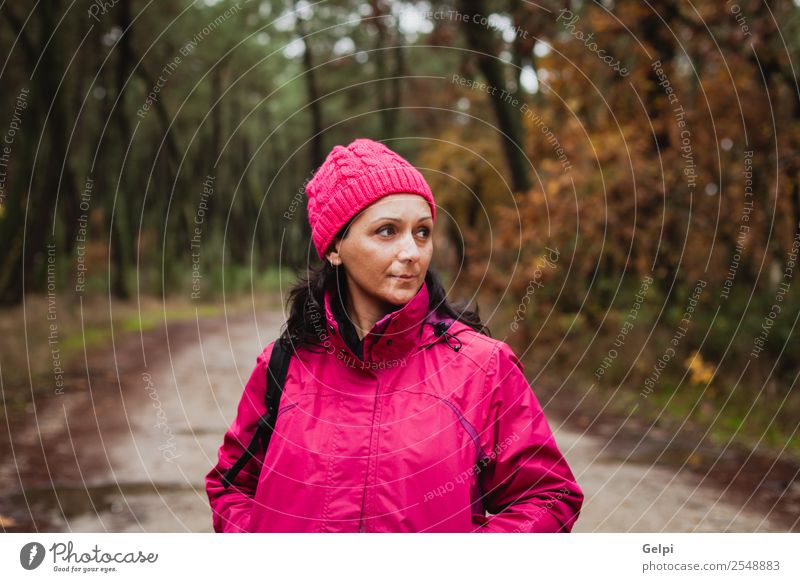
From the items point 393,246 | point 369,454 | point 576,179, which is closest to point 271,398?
point 369,454

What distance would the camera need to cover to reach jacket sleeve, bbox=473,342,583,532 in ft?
7.04

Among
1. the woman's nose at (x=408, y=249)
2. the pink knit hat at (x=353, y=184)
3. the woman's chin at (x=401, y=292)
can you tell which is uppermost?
the pink knit hat at (x=353, y=184)

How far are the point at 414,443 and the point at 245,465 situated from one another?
591 millimetres

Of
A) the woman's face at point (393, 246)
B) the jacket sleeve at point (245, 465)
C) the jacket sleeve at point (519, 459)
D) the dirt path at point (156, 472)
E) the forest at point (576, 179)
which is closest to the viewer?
the jacket sleeve at point (519, 459)

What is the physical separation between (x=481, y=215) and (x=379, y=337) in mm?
14620

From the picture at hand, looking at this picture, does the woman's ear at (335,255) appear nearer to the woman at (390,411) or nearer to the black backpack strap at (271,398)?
the woman at (390,411)

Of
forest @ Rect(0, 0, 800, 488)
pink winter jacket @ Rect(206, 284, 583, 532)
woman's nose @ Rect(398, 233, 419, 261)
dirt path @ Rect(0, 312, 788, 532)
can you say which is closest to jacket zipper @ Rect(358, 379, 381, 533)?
pink winter jacket @ Rect(206, 284, 583, 532)

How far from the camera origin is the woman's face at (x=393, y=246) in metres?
2.26

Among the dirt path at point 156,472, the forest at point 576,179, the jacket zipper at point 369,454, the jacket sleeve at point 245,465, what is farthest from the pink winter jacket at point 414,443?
the dirt path at point 156,472

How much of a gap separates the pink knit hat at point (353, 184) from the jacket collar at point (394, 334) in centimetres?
29

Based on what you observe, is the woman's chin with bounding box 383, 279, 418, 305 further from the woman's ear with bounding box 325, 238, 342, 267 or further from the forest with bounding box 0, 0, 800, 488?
the forest with bounding box 0, 0, 800, 488

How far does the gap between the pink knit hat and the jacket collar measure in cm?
29

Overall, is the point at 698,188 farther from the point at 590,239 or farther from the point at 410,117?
the point at 410,117

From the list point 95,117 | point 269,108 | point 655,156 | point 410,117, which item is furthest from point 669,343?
point 269,108
